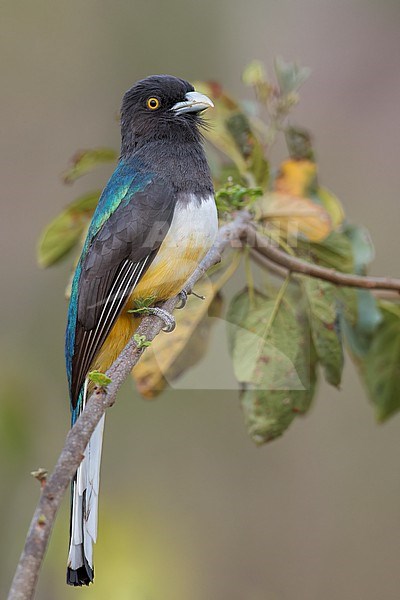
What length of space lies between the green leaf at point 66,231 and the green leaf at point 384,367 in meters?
0.98

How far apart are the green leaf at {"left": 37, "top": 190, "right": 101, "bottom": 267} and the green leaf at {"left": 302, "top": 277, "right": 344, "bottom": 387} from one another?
2.50 ft

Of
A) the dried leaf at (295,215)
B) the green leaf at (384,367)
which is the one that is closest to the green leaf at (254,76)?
the dried leaf at (295,215)

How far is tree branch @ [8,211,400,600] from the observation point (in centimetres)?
114

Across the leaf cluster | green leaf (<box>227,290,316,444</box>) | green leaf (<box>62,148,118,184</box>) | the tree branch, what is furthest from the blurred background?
the tree branch

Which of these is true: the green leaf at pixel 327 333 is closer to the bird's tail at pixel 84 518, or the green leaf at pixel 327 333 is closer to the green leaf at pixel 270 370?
the green leaf at pixel 270 370

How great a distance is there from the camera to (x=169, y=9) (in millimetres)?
5594

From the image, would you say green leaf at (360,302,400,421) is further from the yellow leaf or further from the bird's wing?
the bird's wing

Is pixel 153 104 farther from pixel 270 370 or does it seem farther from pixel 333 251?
pixel 270 370

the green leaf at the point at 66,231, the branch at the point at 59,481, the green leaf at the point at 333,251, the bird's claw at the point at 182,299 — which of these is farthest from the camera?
the green leaf at the point at 66,231

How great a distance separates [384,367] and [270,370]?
17.3 inches

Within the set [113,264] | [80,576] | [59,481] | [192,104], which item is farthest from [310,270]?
[59,481]

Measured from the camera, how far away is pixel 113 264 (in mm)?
2502

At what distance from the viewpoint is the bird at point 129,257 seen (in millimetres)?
2428

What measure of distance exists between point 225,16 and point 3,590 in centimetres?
354
